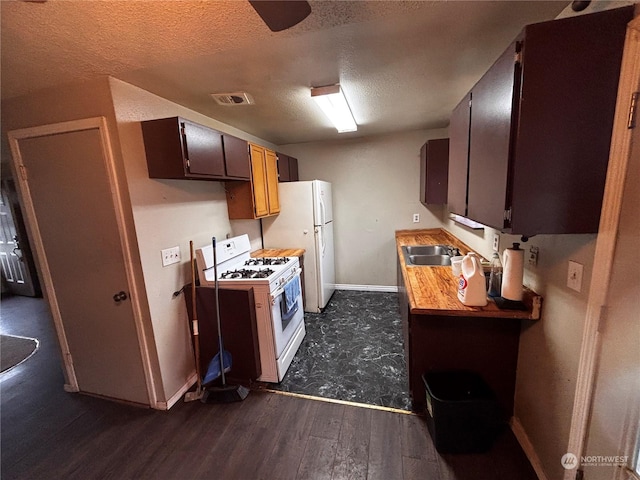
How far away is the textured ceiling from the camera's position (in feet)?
3.54

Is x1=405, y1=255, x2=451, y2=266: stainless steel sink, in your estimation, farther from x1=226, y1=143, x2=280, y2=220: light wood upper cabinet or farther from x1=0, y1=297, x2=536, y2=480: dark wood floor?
x1=226, y1=143, x2=280, y2=220: light wood upper cabinet

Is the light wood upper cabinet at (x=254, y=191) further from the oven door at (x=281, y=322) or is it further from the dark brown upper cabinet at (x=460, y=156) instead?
the dark brown upper cabinet at (x=460, y=156)

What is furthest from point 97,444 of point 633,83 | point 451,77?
point 451,77

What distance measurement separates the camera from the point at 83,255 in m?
1.89

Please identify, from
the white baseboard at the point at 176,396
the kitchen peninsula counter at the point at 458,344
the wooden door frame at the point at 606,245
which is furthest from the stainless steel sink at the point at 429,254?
the white baseboard at the point at 176,396

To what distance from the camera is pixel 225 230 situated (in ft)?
9.08

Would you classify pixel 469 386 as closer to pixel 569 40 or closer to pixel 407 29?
pixel 569 40

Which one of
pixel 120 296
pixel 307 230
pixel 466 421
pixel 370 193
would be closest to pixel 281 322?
pixel 120 296

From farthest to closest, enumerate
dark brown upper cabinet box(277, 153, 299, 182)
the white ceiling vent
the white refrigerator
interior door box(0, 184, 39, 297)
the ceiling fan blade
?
interior door box(0, 184, 39, 297) → dark brown upper cabinet box(277, 153, 299, 182) → the white refrigerator → the white ceiling vent → the ceiling fan blade

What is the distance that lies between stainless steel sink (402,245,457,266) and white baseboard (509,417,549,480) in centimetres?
133

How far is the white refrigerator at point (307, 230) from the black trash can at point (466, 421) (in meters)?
1.92

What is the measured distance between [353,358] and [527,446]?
1.31m

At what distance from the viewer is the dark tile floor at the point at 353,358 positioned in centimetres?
204
